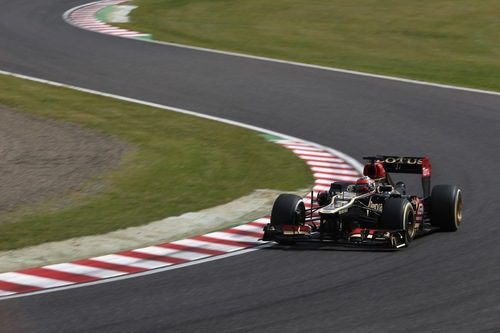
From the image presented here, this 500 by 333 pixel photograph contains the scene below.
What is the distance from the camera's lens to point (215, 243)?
15.4 metres

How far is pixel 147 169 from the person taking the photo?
20.3 m

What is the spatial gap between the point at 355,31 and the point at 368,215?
74.5 feet

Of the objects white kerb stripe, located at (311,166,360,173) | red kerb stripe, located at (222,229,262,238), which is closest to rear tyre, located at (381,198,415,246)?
red kerb stripe, located at (222,229,262,238)

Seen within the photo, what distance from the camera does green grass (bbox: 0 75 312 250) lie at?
16.7m

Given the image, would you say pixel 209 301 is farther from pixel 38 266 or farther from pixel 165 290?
pixel 38 266

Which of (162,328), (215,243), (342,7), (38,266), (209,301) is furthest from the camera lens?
(342,7)

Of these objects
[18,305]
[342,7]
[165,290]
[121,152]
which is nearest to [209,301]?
[165,290]

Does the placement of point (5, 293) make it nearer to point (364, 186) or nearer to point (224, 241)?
point (224, 241)

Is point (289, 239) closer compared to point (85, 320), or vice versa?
point (85, 320)

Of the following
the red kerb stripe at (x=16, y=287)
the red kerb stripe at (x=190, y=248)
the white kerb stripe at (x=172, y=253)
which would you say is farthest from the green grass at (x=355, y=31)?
the red kerb stripe at (x=16, y=287)

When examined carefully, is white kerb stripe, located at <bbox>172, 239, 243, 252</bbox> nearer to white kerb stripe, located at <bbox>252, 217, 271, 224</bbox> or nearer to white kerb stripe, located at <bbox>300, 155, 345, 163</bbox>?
white kerb stripe, located at <bbox>252, 217, 271, 224</bbox>

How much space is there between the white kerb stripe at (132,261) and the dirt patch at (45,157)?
3.11 metres

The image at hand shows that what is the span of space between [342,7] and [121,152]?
70.7ft

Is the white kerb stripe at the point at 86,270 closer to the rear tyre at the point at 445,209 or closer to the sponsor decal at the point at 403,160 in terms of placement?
the rear tyre at the point at 445,209
